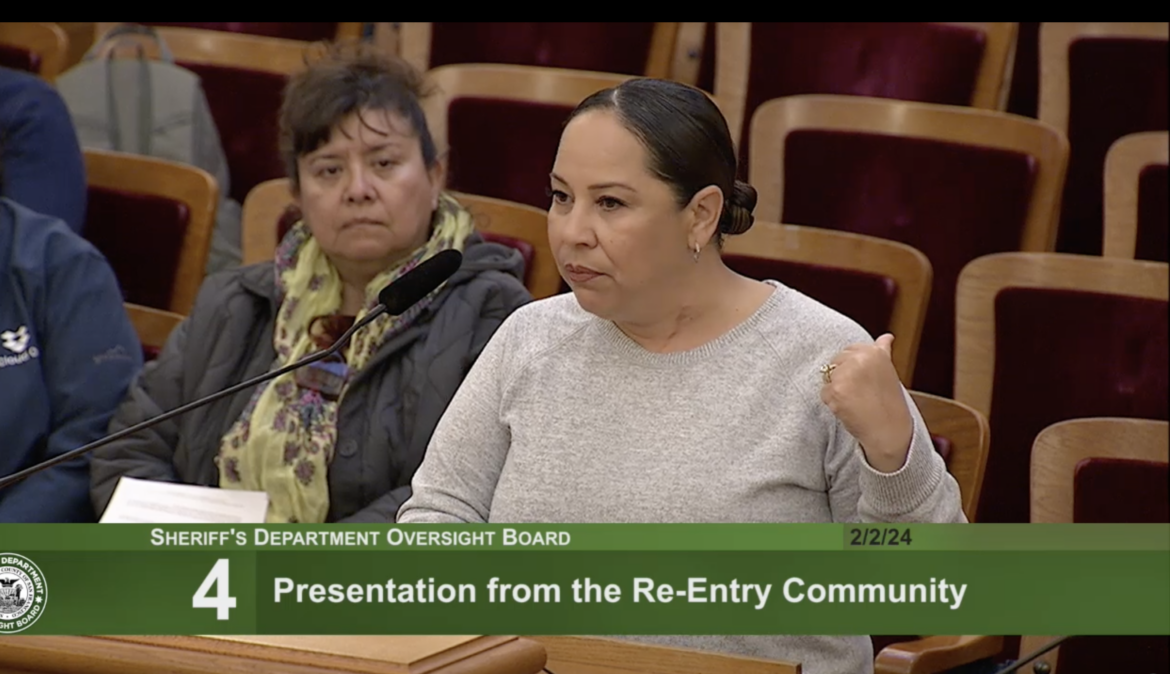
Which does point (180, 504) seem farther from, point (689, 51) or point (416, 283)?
point (689, 51)

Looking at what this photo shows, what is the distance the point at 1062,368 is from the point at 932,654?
17.5 inches

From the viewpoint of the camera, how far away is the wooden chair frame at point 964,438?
46.0 inches

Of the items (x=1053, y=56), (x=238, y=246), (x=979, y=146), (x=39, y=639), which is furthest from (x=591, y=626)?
(x=1053, y=56)

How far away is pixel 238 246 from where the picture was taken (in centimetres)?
196

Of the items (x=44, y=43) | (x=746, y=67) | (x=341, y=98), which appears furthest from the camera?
(x=44, y=43)

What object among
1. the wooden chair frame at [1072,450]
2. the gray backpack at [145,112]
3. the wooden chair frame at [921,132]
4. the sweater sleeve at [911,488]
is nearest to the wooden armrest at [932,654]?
the wooden chair frame at [1072,450]

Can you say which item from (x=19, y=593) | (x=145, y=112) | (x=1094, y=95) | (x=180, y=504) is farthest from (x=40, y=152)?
(x=1094, y=95)

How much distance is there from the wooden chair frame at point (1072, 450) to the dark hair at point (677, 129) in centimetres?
38

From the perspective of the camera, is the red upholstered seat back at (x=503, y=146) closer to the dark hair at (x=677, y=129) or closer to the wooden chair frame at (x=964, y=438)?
the wooden chair frame at (x=964, y=438)

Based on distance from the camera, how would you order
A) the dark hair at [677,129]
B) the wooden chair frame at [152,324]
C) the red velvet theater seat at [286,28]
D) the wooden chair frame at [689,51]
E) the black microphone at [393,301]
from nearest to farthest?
the black microphone at [393,301] → the dark hair at [677,129] → the wooden chair frame at [152,324] → the wooden chair frame at [689,51] → the red velvet theater seat at [286,28]

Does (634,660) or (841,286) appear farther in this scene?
(841,286)

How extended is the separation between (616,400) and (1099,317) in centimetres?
63

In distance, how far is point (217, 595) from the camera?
73 centimetres

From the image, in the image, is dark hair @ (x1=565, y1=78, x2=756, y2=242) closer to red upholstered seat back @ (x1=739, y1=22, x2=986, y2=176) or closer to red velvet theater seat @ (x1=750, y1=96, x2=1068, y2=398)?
red velvet theater seat @ (x1=750, y1=96, x2=1068, y2=398)
